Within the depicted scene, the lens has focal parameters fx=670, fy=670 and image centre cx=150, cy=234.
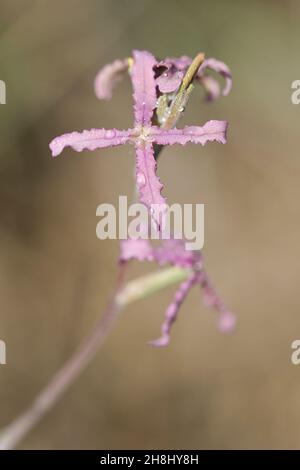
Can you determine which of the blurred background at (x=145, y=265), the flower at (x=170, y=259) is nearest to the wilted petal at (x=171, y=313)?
the flower at (x=170, y=259)

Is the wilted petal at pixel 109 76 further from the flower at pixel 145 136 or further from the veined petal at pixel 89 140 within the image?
the veined petal at pixel 89 140

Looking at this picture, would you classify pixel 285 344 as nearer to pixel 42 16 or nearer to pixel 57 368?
pixel 57 368

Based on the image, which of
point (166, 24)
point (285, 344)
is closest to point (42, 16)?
point (166, 24)

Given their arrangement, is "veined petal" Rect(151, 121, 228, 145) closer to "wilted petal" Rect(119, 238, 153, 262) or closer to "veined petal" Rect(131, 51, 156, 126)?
"veined petal" Rect(131, 51, 156, 126)

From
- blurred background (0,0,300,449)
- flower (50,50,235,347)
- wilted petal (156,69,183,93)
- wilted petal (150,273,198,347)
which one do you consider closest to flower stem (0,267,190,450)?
wilted petal (150,273,198,347)

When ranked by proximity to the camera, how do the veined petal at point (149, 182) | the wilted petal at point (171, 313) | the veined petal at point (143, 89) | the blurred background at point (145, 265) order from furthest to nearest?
the blurred background at point (145, 265)
the wilted petal at point (171, 313)
the veined petal at point (143, 89)
the veined petal at point (149, 182)

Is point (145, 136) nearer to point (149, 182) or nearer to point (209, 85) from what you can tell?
point (149, 182)
